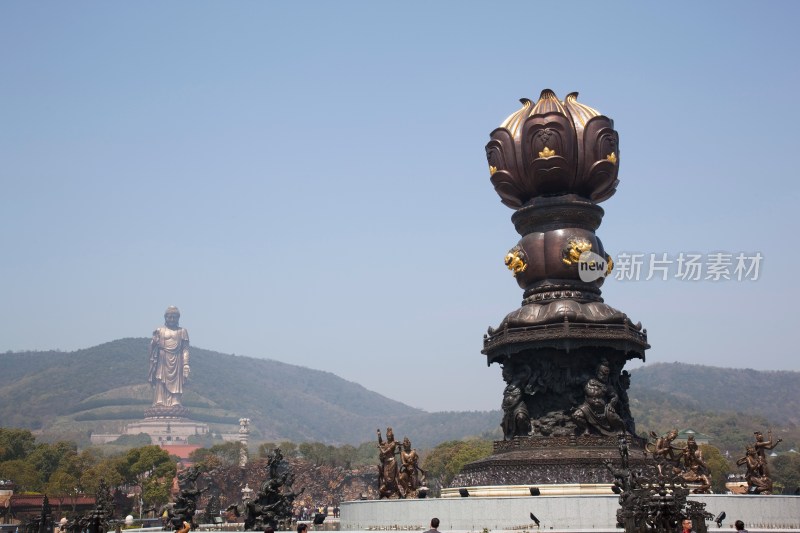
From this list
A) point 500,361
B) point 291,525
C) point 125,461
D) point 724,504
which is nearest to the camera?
point 724,504

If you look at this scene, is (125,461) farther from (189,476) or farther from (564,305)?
(564,305)

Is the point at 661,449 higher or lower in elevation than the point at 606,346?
lower

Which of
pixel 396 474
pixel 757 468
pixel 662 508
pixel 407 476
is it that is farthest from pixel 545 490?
pixel 662 508

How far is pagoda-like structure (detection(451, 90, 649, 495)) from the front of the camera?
82.6ft

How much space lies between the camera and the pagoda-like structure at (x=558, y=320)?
82.6 feet

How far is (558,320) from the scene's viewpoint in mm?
26625

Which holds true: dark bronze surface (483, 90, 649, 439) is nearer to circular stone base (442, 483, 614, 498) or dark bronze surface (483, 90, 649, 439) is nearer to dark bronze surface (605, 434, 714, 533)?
circular stone base (442, 483, 614, 498)

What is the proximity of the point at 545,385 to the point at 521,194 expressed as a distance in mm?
6880

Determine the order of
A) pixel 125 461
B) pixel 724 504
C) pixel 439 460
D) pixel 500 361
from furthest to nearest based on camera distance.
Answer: pixel 439 460 < pixel 125 461 < pixel 500 361 < pixel 724 504

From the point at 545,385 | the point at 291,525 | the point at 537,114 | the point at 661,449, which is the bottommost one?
the point at 291,525

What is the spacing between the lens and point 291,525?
25422 millimetres

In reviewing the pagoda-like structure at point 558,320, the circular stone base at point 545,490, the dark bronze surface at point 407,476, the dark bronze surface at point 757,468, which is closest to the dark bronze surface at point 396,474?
the dark bronze surface at point 407,476

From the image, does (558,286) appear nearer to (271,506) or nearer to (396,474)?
(396,474)

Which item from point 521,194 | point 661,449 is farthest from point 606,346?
point 521,194
